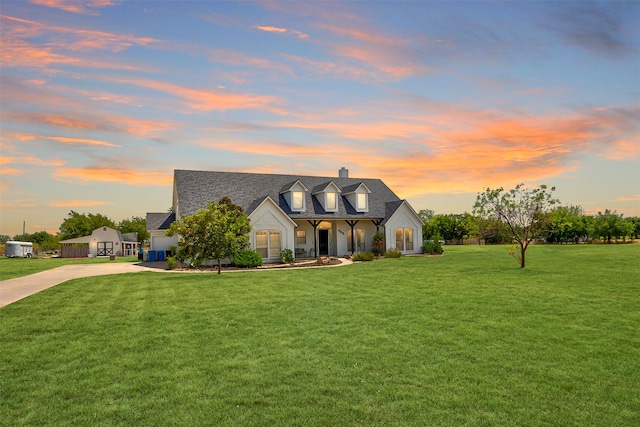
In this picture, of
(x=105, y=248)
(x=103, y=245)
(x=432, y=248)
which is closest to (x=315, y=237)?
(x=432, y=248)

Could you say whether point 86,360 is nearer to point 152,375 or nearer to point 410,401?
point 152,375

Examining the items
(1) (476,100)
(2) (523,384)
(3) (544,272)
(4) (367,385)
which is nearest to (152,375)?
(4) (367,385)

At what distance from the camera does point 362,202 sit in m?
36.8

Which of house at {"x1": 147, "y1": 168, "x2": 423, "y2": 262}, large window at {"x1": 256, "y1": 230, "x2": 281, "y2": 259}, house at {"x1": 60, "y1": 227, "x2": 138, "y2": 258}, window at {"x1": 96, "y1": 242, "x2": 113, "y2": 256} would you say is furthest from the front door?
window at {"x1": 96, "y1": 242, "x2": 113, "y2": 256}

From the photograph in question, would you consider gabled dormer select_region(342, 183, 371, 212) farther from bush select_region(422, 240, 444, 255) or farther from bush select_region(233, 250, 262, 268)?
bush select_region(233, 250, 262, 268)

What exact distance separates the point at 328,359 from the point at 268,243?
23.5m

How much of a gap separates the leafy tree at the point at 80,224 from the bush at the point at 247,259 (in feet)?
211

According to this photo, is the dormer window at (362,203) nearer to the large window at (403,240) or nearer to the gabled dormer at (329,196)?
the gabled dormer at (329,196)

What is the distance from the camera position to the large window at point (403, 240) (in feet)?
120

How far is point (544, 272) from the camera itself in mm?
20312

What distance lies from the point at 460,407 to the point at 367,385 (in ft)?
4.54

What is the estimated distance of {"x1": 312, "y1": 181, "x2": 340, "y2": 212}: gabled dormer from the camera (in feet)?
115

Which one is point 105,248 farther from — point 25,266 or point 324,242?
point 324,242

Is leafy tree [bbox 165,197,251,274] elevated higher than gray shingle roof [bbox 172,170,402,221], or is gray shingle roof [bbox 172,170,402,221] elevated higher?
gray shingle roof [bbox 172,170,402,221]
